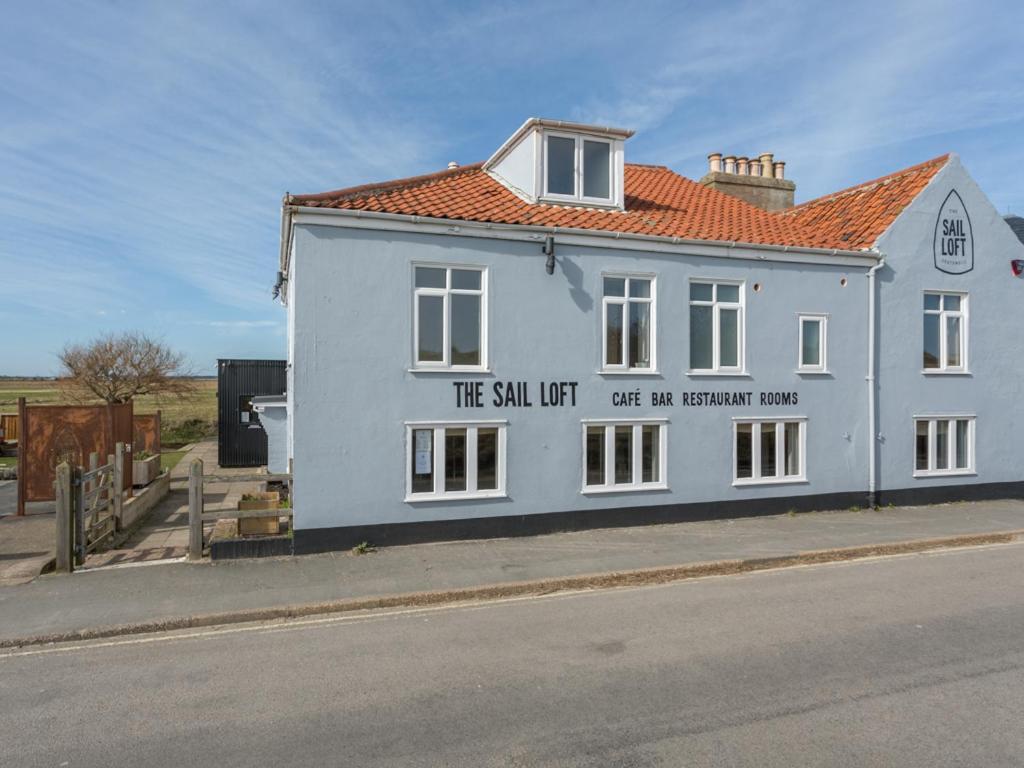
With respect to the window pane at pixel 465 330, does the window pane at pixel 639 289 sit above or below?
above

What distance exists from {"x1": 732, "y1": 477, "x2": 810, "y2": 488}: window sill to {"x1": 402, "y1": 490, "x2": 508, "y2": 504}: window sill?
15.5ft

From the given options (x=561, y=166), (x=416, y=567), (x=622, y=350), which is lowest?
(x=416, y=567)

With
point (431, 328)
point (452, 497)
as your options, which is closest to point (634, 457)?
point (452, 497)

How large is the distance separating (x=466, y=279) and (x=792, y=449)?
24.3 ft

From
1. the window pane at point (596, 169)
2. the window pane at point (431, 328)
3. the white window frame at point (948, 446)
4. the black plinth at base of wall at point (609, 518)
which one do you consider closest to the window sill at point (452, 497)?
the black plinth at base of wall at point (609, 518)

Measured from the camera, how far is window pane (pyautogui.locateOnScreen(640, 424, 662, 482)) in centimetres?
1299

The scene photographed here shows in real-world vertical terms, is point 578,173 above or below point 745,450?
above

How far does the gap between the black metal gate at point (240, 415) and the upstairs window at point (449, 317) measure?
13.8 metres

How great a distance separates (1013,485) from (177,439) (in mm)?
34401

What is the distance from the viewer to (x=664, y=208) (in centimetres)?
1491

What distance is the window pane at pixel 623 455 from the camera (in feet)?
42.0

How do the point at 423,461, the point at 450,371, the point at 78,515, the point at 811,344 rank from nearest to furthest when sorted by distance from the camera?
the point at 78,515, the point at 423,461, the point at 450,371, the point at 811,344

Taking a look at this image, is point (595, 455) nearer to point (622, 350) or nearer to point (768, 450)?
point (622, 350)

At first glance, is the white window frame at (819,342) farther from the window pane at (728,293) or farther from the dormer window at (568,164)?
the dormer window at (568,164)
